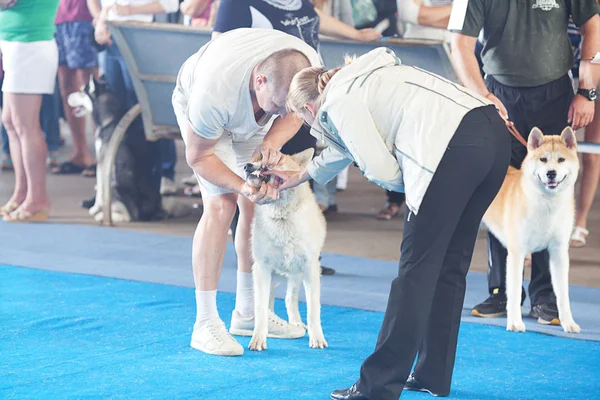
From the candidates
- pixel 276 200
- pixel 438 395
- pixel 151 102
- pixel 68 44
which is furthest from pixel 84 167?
pixel 438 395

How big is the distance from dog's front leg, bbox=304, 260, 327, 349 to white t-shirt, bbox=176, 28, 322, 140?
0.65 meters

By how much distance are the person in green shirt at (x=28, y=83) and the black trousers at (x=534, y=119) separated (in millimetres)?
3201

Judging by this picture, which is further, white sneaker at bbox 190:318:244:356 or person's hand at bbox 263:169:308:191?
white sneaker at bbox 190:318:244:356

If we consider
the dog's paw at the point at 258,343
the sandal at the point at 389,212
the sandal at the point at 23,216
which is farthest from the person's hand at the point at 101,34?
the dog's paw at the point at 258,343

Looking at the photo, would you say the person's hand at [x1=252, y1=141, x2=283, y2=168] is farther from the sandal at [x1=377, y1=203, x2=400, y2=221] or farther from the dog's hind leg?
the sandal at [x1=377, y1=203, x2=400, y2=221]

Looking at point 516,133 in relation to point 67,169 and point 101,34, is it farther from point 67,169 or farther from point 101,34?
point 67,169

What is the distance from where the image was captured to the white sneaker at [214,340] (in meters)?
3.20

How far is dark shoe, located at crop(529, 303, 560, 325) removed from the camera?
3709 millimetres

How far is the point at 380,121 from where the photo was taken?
2428 millimetres

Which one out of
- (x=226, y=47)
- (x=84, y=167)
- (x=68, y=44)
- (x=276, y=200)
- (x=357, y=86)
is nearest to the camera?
(x=357, y=86)

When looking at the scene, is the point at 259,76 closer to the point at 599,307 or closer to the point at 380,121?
the point at 380,121

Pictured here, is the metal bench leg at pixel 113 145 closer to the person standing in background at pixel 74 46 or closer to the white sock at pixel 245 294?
the person standing in background at pixel 74 46

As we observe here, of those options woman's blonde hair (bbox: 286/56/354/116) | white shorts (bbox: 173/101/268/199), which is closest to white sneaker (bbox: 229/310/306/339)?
white shorts (bbox: 173/101/268/199)

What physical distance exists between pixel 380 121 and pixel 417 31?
378cm
